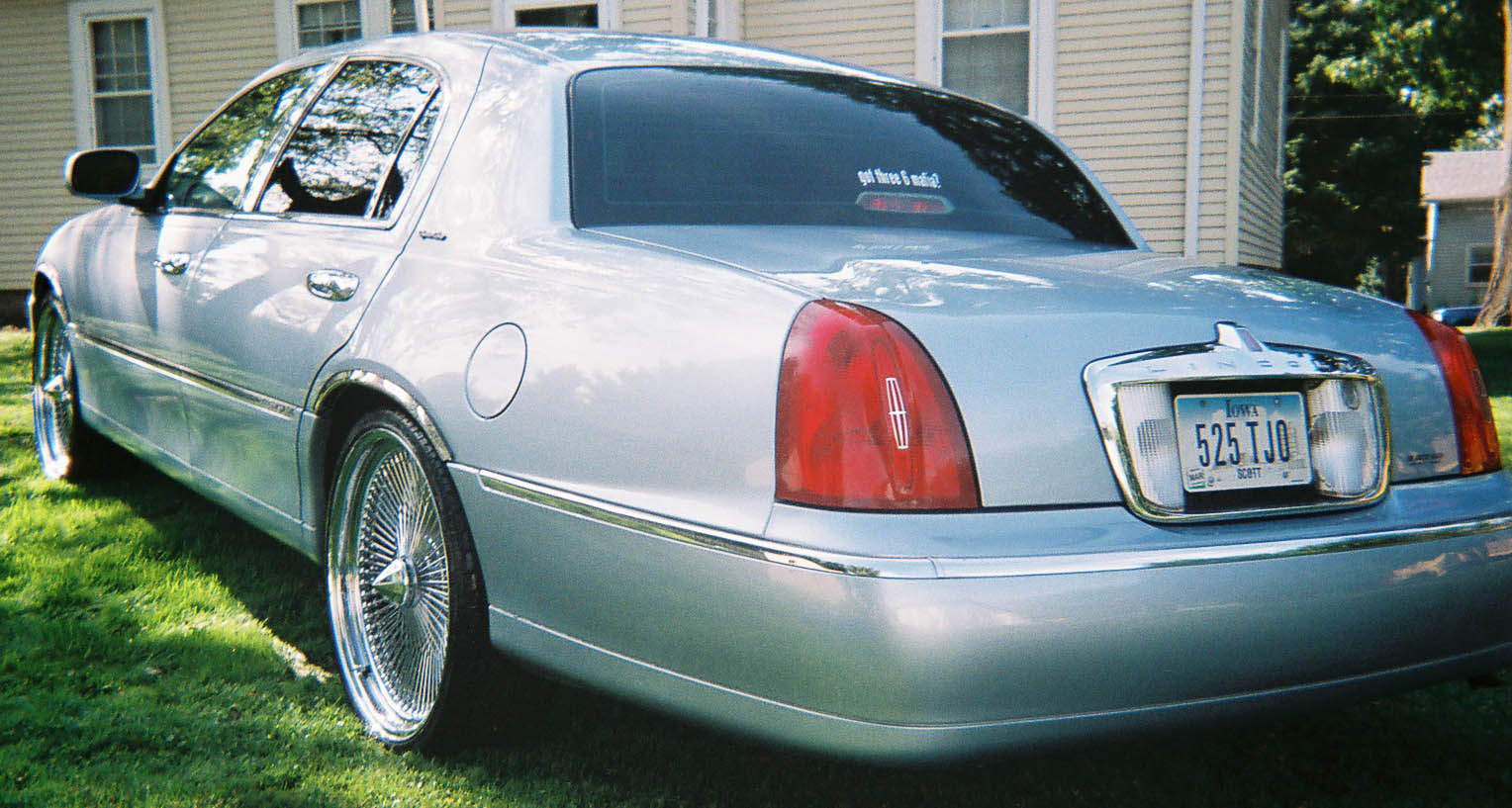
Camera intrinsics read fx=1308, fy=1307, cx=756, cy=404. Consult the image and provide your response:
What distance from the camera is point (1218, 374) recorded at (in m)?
2.14

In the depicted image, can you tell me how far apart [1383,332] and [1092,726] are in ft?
3.35

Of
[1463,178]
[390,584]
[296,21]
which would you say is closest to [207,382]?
[390,584]

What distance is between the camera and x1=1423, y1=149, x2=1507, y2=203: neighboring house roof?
1756 inches

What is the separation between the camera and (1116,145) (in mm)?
11352

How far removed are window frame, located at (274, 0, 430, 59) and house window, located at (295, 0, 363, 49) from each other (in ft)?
0.16

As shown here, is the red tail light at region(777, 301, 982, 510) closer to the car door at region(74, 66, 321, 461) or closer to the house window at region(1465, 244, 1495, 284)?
the car door at region(74, 66, 321, 461)

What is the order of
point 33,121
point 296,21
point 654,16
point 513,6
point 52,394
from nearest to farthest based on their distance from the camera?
point 52,394 < point 654,16 < point 513,6 < point 296,21 < point 33,121

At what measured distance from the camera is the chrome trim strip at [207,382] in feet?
10.5

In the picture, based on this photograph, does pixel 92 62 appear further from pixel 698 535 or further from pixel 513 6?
pixel 698 535

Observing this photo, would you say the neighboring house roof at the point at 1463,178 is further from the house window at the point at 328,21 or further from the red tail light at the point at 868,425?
the red tail light at the point at 868,425

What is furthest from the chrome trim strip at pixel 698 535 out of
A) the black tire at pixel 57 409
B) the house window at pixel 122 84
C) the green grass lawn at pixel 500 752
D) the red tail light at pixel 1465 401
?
the house window at pixel 122 84

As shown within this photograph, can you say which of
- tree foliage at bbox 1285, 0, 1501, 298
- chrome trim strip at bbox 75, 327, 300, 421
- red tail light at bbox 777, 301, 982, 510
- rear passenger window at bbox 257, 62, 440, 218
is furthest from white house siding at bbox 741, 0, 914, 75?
tree foliage at bbox 1285, 0, 1501, 298

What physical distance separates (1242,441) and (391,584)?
182 centimetres

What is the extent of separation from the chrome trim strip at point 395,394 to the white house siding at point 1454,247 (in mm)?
47939
